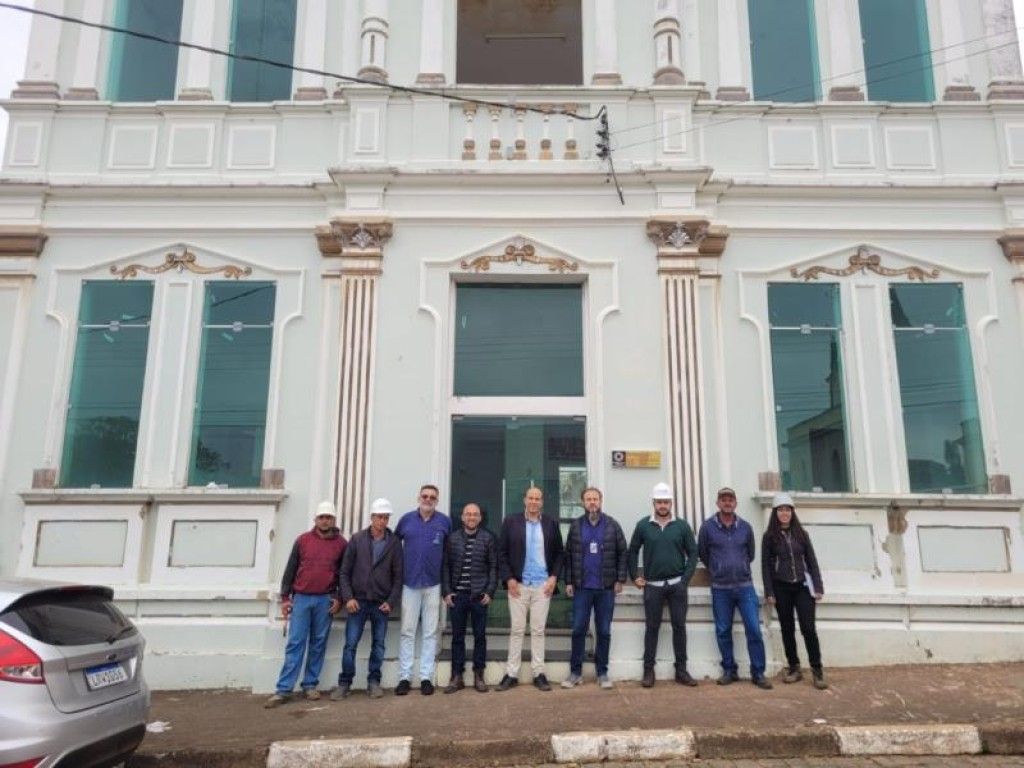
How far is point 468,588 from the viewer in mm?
7305

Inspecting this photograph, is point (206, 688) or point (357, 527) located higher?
point (357, 527)

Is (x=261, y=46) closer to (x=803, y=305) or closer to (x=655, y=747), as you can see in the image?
(x=803, y=305)

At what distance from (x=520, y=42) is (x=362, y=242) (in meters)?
3.67

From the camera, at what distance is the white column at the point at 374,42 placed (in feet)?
29.1

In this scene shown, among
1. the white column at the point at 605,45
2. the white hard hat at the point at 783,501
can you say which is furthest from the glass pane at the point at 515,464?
the white column at the point at 605,45

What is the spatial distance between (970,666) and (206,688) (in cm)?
767

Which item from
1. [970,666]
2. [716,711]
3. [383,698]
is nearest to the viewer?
[716,711]

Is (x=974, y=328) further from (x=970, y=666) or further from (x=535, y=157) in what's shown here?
(x=535, y=157)

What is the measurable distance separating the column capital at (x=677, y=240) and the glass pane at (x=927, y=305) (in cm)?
237

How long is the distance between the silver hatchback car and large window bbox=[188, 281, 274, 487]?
3093mm

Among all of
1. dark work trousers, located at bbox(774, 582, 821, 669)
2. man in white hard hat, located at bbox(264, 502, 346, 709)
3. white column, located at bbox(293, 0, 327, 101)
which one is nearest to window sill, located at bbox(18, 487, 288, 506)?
man in white hard hat, located at bbox(264, 502, 346, 709)

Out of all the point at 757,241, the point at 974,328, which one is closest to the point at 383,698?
the point at 757,241

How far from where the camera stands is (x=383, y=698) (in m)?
7.02

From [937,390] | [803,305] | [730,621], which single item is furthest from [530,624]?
[937,390]
